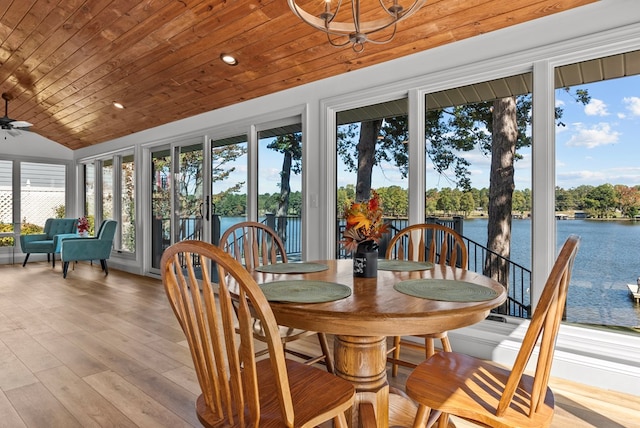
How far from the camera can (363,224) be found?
158cm

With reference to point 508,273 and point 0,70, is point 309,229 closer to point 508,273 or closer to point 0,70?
point 508,273

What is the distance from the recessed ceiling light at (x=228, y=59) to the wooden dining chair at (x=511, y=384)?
3.17 m

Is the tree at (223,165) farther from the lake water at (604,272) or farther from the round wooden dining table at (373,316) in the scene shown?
the lake water at (604,272)

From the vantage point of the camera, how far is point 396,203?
10.8 ft

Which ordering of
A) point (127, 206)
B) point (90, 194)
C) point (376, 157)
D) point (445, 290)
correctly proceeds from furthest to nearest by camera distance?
point (90, 194)
point (127, 206)
point (376, 157)
point (445, 290)

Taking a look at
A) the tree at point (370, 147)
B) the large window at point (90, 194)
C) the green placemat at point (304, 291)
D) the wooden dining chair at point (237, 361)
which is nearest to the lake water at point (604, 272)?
the tree at point (370, 147)

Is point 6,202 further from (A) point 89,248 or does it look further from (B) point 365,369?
(B) point 365,369

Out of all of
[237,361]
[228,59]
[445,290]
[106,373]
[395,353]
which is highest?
[228,59]

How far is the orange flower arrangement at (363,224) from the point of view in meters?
1.59

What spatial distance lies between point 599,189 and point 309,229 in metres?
2.31

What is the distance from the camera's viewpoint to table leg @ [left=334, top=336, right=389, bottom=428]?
1490 mm

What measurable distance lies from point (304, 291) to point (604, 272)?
6.81 feet

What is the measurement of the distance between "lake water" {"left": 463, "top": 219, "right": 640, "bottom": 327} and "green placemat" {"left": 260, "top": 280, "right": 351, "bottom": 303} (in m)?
1.82

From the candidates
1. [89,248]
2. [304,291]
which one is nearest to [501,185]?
[304,291]
